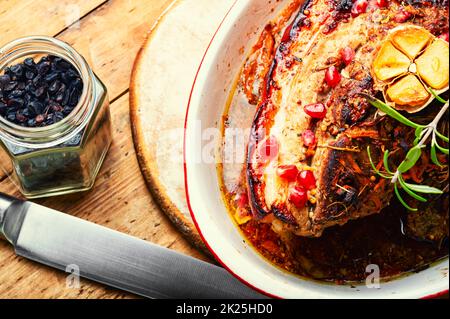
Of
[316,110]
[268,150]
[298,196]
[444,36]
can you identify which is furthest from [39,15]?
[444,36]

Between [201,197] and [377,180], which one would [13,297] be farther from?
[377,180]

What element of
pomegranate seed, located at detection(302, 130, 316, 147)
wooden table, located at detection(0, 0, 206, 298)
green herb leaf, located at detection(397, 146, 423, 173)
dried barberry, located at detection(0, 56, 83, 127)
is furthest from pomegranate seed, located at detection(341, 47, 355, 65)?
dried barberry, located at detection(0, 56, 83, 127)

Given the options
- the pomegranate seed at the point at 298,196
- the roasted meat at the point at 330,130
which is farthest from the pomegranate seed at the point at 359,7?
the pomegranate seed at the point at 298,196

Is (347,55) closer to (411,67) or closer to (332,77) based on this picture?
(332,77)

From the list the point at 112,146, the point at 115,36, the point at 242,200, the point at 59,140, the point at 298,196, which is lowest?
the point at 242,200

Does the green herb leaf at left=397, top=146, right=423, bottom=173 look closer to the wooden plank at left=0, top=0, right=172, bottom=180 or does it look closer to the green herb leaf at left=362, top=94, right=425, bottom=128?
the green herb leaf at left=362, top=94, right=425, bottom=128

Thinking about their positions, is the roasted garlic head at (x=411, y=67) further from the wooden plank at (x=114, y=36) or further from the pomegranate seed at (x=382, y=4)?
the wooden plank at (x=114, y=36)

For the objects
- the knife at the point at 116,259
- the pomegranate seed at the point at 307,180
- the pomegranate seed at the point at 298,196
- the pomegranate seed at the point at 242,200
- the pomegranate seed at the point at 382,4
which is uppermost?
the pomegranate seed at the point at 382,4
